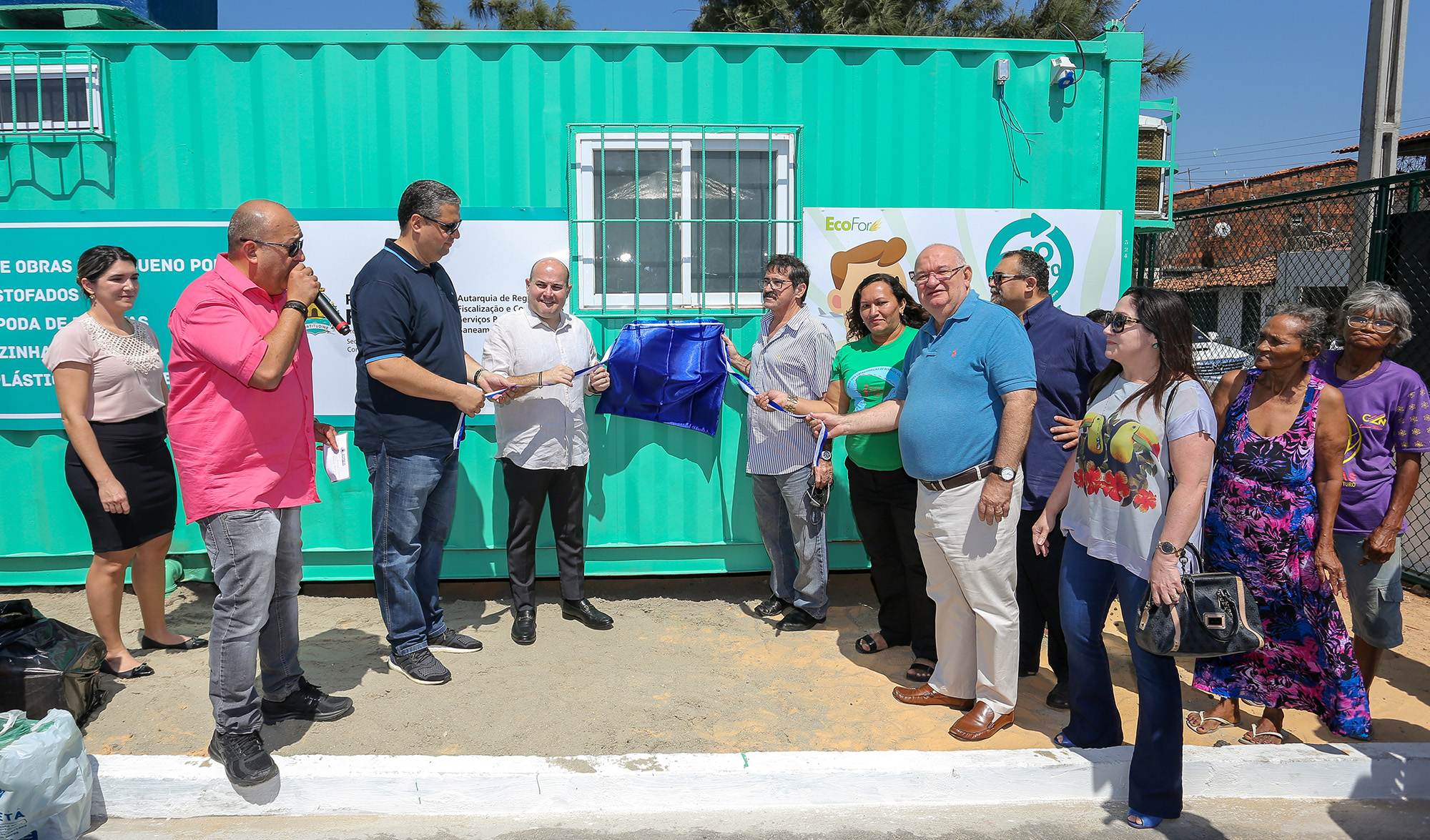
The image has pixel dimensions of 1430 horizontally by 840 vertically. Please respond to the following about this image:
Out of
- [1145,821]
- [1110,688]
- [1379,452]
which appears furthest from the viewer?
[1379,452]

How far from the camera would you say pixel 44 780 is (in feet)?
8.73

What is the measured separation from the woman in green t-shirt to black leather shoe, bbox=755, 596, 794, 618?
22.3 inches

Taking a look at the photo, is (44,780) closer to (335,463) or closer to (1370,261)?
(335,463)

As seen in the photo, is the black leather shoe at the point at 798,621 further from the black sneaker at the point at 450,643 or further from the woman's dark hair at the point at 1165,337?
the woman's dark hair at the point at 1165,337

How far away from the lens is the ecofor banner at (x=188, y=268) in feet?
15.7

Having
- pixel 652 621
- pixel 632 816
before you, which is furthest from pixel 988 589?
pixel 652 621

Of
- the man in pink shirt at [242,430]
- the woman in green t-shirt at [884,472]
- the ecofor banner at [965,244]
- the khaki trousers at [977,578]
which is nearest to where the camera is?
the man in pink shirt at [242,430]

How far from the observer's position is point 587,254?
Result: 5.02 metres

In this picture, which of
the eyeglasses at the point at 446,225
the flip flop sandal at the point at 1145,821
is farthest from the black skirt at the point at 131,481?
the flip flop sandal at the point at 1145,821

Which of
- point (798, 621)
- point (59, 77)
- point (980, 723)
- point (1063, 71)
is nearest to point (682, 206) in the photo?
point (1063, 71)

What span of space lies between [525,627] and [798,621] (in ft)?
4.90

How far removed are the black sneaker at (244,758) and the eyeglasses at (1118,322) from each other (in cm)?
333

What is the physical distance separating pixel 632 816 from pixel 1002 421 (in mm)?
2013

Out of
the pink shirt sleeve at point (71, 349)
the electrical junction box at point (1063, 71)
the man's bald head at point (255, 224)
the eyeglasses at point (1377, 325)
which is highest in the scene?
the electrical junction box at point (1063, 71)
